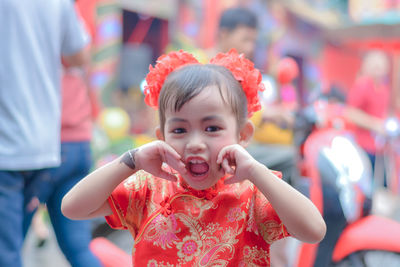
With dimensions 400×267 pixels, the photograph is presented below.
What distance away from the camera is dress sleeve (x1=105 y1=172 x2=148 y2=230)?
4.01 ft

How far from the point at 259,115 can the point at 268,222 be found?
4.48ft

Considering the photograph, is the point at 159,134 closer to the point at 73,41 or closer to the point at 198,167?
the point at 198,167

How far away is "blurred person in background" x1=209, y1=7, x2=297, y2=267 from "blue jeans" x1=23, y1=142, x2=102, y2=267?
3.39 feet

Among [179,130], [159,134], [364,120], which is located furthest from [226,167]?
[364,120]

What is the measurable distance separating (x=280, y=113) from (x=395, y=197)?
12.6 feet

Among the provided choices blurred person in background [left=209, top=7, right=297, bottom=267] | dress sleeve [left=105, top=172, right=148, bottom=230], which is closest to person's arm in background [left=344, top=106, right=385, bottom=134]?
blurred person in background [left=209, top=7, right=297, bottom=267]

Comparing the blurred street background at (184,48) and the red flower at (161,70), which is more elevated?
the red flower at (161,70)

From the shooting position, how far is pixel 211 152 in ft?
3.72

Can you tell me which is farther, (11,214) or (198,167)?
(11,214)

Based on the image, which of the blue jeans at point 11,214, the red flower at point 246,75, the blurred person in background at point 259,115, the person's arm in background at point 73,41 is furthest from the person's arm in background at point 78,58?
the blurred person in background at point 259,115

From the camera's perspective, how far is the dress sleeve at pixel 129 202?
48.1 inches

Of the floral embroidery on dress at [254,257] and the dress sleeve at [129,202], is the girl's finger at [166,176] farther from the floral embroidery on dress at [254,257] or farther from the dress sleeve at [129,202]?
the floral embroidery on dress at [254,257]

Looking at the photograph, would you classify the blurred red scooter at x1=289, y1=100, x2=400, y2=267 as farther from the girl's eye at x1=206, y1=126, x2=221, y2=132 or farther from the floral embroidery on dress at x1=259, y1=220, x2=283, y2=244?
the girl's eye at x1=206, y1=126, x2=221, y2=132

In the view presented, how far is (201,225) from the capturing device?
1185 mm
